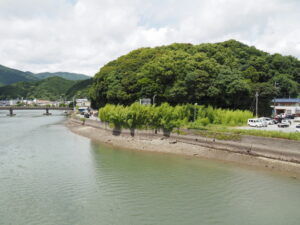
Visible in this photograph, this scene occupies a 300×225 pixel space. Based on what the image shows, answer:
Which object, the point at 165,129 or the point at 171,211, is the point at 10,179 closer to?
the point at 171,211

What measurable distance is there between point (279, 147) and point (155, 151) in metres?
14.5

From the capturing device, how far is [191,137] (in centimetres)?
3394

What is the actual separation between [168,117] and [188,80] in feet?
42.9

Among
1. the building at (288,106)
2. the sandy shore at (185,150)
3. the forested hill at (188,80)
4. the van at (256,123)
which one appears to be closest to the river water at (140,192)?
the sandy shore at (185,150)

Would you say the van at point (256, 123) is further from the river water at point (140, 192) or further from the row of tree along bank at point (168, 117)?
the river water at point (140, 192)

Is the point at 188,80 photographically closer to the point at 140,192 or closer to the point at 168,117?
the point at 168,117

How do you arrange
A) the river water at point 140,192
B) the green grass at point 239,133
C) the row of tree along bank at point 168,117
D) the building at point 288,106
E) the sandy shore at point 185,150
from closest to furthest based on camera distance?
the river water at point 140,192 < the sandy shore at point 185,150 < the green grass at point 239,133 < the row of tree along bank at point 168,117 < the building at point 288,106

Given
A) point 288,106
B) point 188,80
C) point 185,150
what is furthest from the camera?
point 288,106

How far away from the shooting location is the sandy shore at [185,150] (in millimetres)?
24742

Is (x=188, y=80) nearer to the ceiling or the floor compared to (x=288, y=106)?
nearer to the ceiling

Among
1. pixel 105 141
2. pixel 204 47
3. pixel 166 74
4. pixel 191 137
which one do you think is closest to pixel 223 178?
pixel 191 137

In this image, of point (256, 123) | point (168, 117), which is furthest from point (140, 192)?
point (256, 123)

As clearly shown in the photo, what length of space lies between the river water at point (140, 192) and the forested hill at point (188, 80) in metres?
21.8

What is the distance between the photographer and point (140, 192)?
19.1 metres
